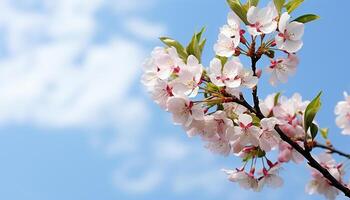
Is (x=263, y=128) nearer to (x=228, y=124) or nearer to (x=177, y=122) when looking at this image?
(x=228, y=124)

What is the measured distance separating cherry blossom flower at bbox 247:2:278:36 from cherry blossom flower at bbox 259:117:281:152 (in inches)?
14.2

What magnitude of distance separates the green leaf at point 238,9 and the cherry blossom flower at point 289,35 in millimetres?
157

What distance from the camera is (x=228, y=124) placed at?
2336 millimetres

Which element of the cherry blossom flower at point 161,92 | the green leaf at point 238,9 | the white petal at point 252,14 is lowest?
the cherry blossom flower at point 161,92

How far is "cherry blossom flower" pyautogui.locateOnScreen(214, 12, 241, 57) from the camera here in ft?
7.58

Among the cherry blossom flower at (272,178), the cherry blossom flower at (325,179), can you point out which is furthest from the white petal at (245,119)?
the cherry blossom flower at (325,179)

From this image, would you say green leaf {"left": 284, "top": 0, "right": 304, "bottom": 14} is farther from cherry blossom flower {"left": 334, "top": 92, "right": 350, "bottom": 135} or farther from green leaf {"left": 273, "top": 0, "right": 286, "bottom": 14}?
cherry blossom flower {"left": 334, "top": 92, "right": 350, "bottom": 135}

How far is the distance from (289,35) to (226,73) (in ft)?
1.08

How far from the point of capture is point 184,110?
2.28m

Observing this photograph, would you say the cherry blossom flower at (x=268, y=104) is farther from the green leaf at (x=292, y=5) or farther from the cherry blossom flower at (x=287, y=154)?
the green leaf at (x=292, y=5)

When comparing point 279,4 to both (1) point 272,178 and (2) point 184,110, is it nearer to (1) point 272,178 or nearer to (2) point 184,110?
(2) point 184,110

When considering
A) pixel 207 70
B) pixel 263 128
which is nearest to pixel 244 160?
pixel 263 128

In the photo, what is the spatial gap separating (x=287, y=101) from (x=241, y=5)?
821 millimetres

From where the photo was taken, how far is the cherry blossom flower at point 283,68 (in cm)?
250
